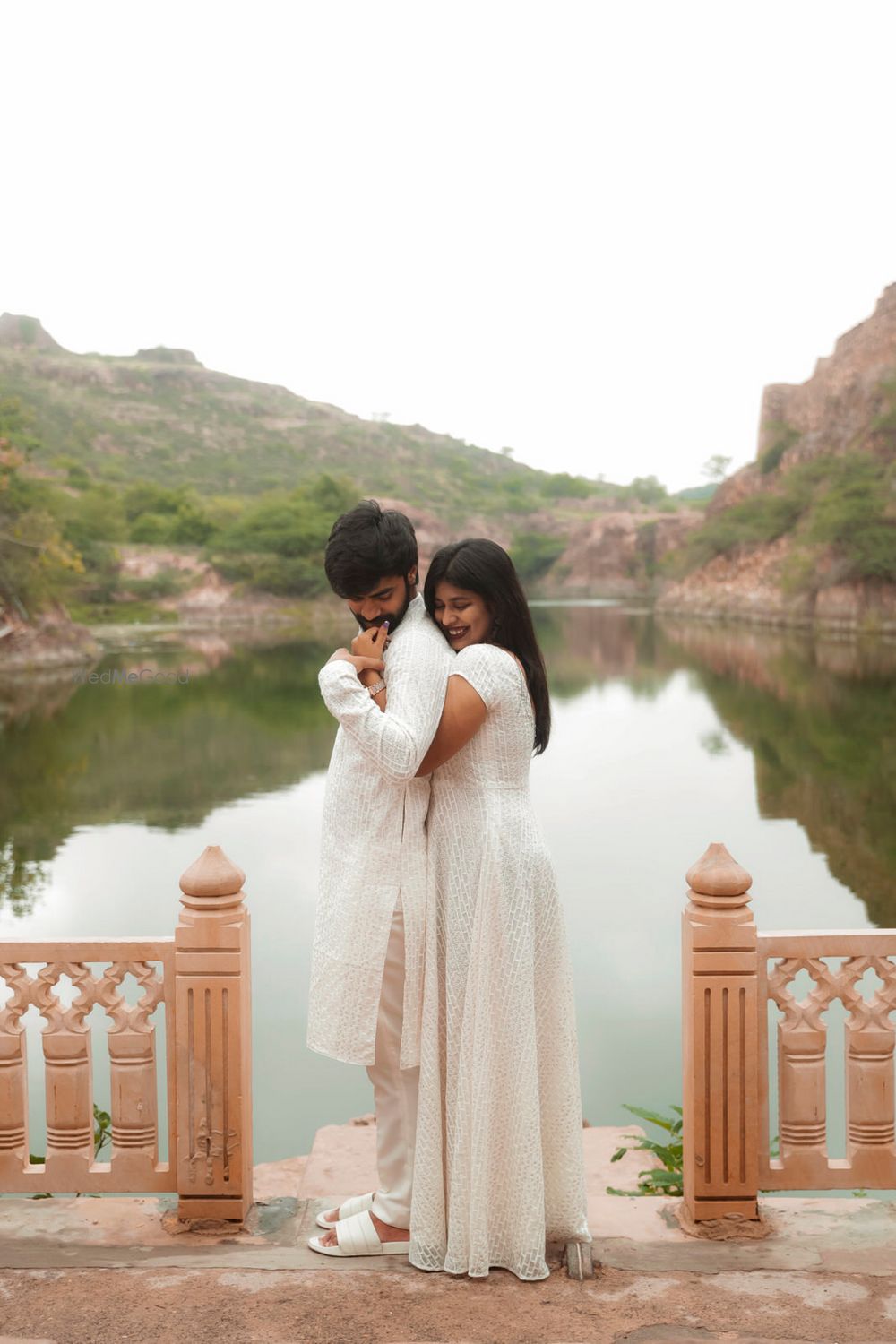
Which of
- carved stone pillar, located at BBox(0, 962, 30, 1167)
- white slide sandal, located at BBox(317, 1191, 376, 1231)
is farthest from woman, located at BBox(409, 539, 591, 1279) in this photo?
carved stone pillar, located at BBox(0, 962, 30, 1167)

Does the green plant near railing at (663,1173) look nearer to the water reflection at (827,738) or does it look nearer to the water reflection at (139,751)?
the water reflection at (827,738)

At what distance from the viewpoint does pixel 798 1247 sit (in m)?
2.48

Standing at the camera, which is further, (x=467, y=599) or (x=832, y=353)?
(x=832, y=353)

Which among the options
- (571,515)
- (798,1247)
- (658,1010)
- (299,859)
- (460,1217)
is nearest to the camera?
(460,1217)

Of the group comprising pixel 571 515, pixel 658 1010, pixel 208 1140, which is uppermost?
pixel 571 515

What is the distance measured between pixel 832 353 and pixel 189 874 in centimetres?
4887

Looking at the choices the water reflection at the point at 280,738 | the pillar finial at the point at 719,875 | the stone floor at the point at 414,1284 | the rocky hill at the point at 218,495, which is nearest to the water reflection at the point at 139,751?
Result: the water reflection at the point at 280,738

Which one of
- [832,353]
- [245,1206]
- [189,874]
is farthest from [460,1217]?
[832,353]

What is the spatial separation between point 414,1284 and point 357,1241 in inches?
6.7

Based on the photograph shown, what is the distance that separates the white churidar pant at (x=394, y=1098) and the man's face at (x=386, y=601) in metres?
0.53

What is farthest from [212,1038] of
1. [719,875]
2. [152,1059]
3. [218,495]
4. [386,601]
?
[218,495]

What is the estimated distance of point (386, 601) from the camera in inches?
95.3

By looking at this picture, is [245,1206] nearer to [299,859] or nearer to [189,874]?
[189,874]

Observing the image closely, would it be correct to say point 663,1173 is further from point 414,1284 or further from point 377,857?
point 377,857
